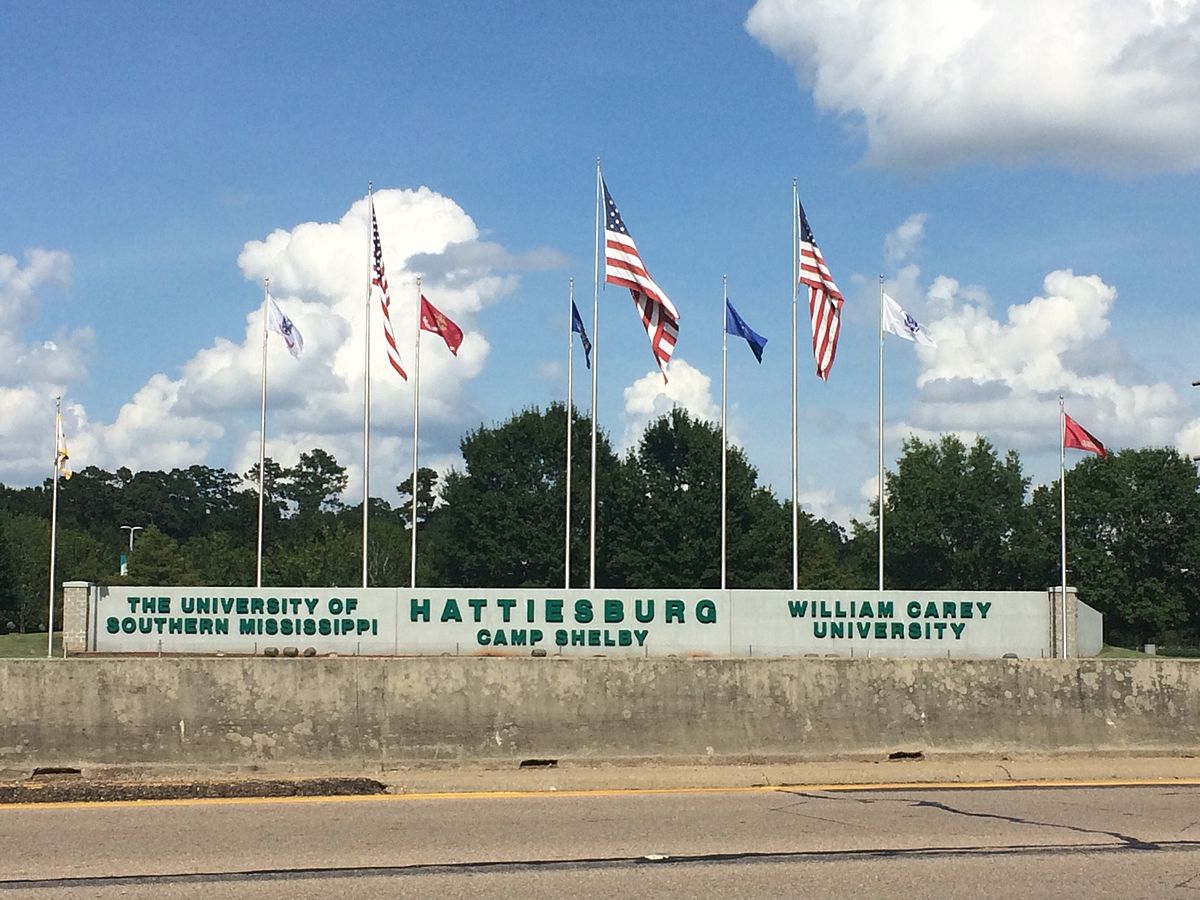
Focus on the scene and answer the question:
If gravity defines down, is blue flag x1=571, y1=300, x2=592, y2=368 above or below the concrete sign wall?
above

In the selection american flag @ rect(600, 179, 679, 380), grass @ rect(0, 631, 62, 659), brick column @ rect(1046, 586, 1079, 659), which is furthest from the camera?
grass @ rect(0, 631, 62, 659)

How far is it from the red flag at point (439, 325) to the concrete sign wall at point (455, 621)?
841 cm

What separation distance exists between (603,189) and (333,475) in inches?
4753

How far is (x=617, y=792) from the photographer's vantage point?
11781 mm

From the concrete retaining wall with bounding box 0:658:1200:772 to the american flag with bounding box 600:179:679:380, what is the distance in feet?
70.5

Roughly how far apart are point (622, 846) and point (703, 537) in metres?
65.5

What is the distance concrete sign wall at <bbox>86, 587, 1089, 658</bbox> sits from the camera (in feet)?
145

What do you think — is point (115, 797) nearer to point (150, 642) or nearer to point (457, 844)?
point (457, 844)

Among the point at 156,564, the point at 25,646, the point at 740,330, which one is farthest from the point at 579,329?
the point at 156,564

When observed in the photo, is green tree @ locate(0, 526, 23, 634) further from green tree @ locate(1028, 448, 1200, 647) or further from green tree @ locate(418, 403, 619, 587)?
green tree @ locate(1028, 448, 1200, 647)

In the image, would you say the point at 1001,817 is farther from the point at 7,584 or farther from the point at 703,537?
the point at 7,584

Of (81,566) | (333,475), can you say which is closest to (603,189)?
(81,566)

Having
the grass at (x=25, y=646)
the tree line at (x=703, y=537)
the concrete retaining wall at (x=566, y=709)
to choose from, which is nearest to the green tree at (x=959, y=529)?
the tree line at (x=703, y=537)

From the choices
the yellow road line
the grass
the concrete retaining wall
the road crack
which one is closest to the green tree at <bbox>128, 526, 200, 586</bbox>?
the grass
